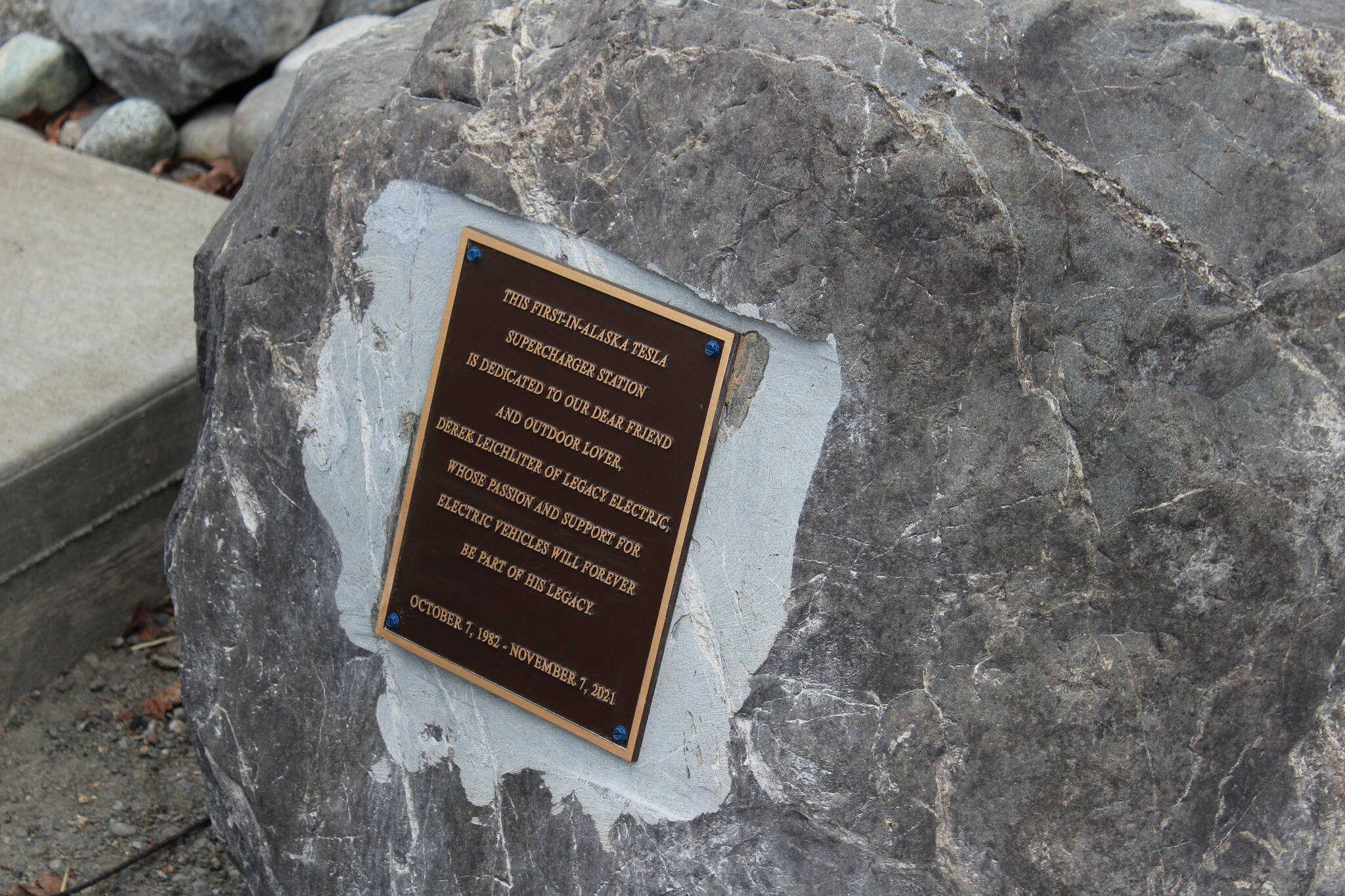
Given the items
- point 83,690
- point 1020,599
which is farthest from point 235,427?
point 1020,599

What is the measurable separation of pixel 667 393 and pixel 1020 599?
0.73 meters

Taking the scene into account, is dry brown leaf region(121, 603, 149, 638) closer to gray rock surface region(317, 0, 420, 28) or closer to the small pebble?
the small pebble

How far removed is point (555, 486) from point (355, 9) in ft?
12.7

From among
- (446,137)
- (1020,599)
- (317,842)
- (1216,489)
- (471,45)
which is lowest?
(317,842)

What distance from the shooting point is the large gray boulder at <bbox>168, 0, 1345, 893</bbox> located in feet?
6.22

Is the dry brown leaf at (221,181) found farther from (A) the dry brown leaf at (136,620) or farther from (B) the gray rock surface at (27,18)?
(A) the dry brown leaf at (136,620)

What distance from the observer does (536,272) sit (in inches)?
85.6

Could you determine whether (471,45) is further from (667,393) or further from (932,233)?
(932,233)

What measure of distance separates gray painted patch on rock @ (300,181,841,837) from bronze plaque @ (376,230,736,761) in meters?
0.04

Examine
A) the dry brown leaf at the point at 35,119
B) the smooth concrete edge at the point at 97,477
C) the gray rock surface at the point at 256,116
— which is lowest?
the smooth concrete edge at the point at 97,477

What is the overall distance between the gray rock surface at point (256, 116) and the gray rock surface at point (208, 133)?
9.3 inches

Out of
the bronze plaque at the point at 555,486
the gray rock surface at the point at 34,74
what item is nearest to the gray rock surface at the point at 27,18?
the gray rock surface at the point at 34,74

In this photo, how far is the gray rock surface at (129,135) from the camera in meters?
5.05

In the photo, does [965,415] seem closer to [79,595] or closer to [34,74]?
[79,595]
